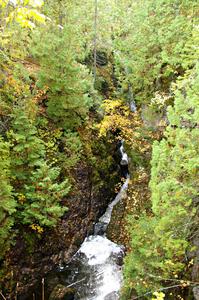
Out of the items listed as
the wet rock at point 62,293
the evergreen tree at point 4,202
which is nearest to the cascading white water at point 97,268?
the wet rock at point 62,293

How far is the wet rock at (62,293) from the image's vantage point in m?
11.5

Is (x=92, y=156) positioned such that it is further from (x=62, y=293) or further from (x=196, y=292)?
(x=196, y=292)

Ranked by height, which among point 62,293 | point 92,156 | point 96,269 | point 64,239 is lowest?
point 62,293

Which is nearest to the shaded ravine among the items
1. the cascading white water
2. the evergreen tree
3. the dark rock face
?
the cascading white water

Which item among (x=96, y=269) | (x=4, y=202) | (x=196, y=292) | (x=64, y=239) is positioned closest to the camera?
(x=196, y=292)

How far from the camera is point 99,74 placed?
2419cm

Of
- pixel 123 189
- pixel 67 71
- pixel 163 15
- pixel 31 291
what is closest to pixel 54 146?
pixel 67 71

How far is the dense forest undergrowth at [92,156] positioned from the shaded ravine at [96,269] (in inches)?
20.8

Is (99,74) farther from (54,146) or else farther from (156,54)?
(54,146)

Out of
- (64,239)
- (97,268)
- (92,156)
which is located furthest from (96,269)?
(92,156)

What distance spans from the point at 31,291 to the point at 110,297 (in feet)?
10.6

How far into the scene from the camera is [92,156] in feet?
54.3

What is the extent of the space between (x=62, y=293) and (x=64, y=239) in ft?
8.70

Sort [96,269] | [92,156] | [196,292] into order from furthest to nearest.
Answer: [92,156] < [96,269] < [196,292]
